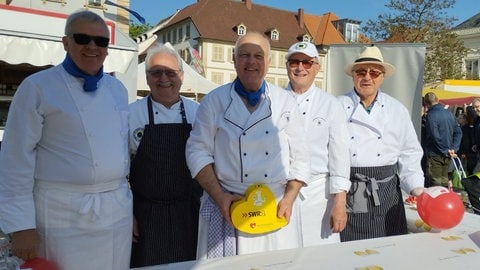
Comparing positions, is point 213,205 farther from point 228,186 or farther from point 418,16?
point 418,16

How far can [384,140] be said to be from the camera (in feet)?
8.55

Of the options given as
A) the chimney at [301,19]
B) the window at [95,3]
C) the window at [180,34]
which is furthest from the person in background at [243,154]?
the chimney at [301,19]

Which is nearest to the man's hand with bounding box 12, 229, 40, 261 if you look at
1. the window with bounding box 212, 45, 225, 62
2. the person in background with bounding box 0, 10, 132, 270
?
the person in background with bounding box 0, 10, 132, 270

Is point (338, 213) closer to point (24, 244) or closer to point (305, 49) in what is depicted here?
point (305, 49)

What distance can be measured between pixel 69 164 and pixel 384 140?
175 centimetres

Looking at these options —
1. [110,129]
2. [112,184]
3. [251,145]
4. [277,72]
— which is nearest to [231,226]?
[251,145]

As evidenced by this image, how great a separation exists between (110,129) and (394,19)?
20529mm

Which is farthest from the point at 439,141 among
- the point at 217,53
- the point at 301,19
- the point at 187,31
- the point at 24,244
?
the point at 301,19

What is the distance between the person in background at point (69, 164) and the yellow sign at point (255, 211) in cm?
54

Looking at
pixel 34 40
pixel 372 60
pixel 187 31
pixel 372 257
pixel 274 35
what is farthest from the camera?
pixel 274 35

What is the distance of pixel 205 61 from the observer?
36875 mm

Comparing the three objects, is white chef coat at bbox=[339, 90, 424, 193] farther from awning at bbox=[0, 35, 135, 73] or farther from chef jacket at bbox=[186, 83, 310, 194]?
awning at bbox=[0, 35, 135, 73]

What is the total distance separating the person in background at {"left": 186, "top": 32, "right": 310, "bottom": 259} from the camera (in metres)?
1.99

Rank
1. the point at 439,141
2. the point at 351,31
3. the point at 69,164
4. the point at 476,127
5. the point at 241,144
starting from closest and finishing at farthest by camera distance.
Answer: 1. the point at 69,164
2. the point at 241,144
3. the point at 439,141
4. the point at 476,127
5. the point at 351,31
